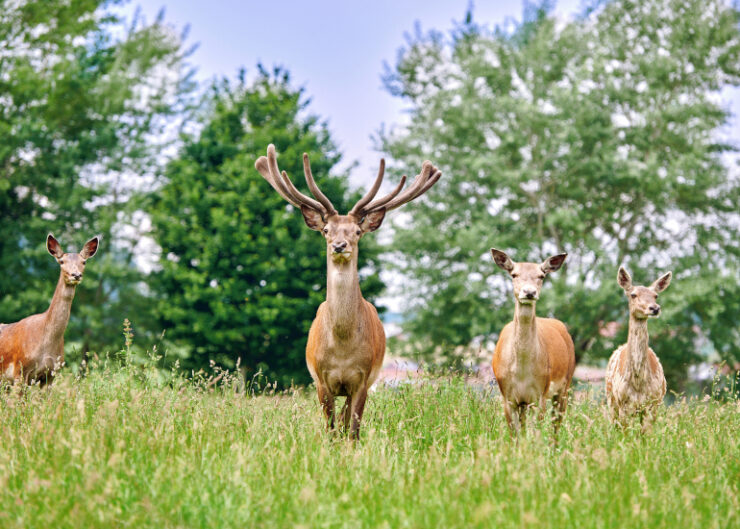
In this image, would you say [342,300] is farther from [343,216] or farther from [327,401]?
[327,401]

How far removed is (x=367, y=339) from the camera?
5766mm

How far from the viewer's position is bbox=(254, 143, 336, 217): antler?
5934mm

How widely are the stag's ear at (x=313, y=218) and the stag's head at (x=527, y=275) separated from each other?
5.01 feet

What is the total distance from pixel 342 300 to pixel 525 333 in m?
1.65

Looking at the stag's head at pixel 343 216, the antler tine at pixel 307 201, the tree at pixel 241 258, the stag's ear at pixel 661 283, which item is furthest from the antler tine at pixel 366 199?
the tree at pixel 241 258

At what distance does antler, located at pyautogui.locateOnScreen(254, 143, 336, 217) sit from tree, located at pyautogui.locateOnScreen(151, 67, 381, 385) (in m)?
9.69

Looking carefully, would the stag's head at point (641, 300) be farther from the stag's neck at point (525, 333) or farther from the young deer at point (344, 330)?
the young deer at point (344, 330)

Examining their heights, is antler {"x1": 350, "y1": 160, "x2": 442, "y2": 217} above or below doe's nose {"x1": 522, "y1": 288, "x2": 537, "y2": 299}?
above

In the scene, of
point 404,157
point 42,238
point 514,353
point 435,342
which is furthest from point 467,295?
point 514,353

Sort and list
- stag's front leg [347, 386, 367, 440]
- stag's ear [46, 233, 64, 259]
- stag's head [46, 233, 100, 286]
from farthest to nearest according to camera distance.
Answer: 1. stag's ear [46, 233, 64, 259]
2. stag's head [46, 233, 100, 286]
3. stag's front leg [347, 386, 367, 440]

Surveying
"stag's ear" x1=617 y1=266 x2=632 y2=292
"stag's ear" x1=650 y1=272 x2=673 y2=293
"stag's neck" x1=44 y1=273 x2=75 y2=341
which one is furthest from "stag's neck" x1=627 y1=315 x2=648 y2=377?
"stag's neck" x1=44 y1=273 x2=75 y2=341

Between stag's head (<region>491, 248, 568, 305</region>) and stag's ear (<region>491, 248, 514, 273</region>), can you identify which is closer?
stag's head (<region>491, 248, 568, 305</region>)

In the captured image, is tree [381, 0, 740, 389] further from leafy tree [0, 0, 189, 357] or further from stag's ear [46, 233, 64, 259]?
stag's ear [46, 233, 64, 259]

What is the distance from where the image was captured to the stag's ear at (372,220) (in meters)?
5.99
